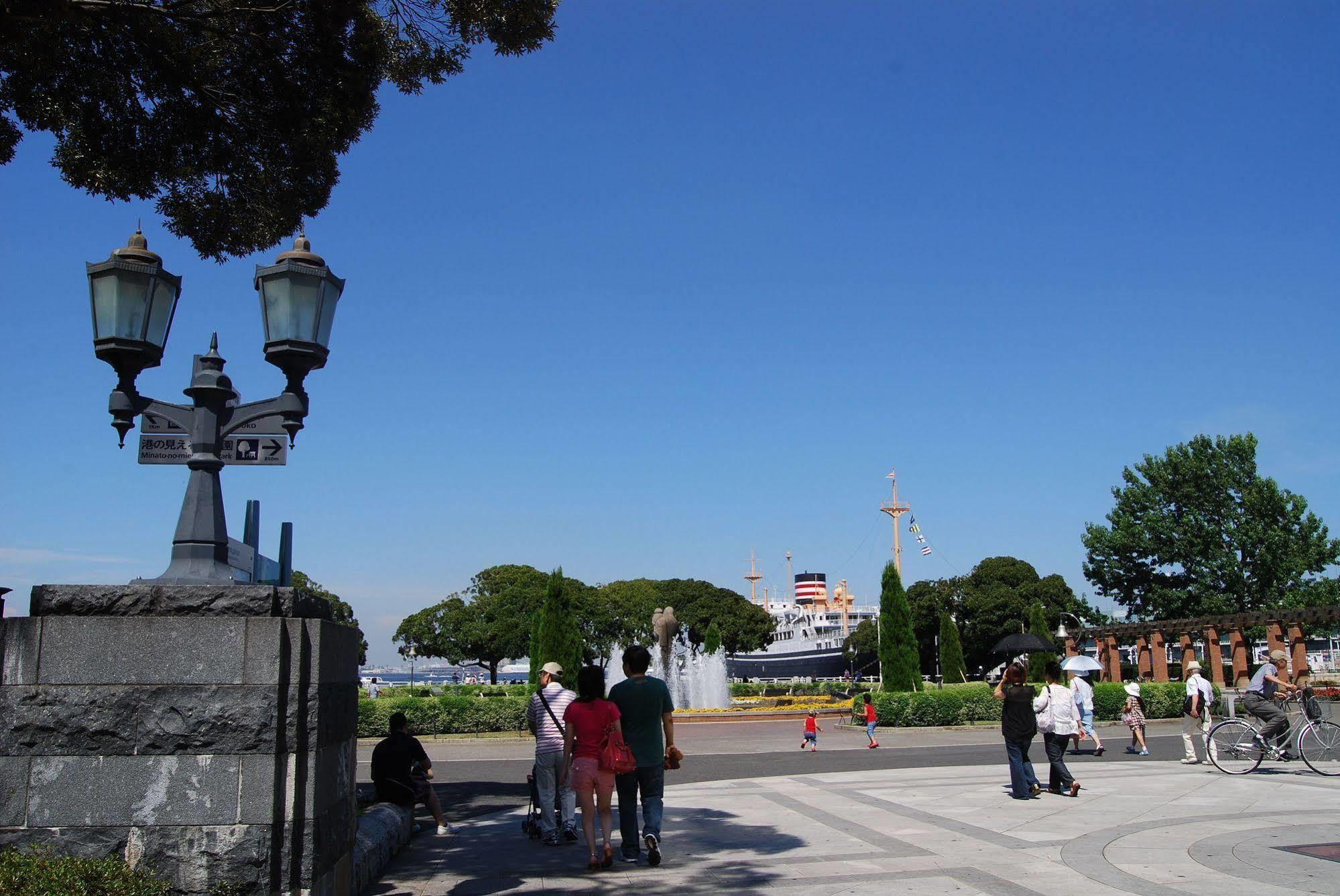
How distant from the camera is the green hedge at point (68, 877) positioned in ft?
14.4

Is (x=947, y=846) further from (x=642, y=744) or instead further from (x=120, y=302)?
(x=120, y=302)

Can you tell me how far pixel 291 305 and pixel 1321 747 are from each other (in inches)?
538

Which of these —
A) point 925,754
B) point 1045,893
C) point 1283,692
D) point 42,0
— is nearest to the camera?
point 42,0

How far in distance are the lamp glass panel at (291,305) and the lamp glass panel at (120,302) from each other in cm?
67

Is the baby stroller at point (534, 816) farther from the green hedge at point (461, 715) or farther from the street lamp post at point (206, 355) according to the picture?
the green hedge at point (461, 715)

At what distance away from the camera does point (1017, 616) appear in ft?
229

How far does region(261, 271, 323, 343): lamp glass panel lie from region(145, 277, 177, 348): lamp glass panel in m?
0.54

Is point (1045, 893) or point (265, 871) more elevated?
point (265, 871)

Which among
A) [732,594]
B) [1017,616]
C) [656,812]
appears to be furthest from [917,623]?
[656,812]

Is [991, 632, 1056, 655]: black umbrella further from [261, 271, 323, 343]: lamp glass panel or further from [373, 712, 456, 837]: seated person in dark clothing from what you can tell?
[261, 271, 323, 343]: lamp glass panel

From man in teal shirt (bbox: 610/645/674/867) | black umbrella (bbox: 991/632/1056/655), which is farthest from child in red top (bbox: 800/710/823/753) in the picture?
black umbrella (bbox: 991/632/1056/655)

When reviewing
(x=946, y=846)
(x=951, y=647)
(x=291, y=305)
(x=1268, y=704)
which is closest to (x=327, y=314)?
(x=291, y=305)

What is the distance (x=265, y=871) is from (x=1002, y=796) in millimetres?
8907

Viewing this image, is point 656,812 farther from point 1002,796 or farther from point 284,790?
point 1002,796
